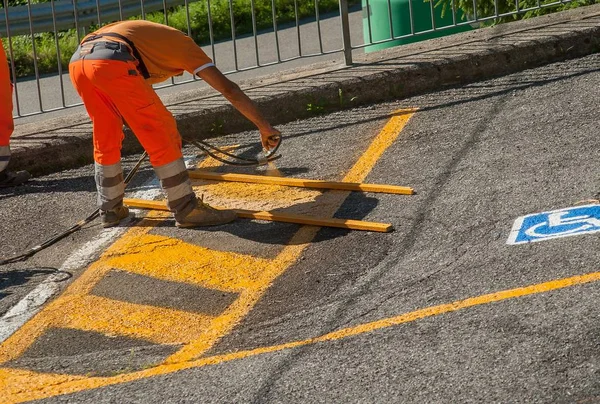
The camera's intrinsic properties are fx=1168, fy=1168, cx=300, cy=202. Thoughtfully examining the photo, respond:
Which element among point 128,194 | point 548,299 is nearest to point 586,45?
point 128,194

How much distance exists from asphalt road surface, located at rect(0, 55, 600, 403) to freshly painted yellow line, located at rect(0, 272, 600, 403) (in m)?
0.01

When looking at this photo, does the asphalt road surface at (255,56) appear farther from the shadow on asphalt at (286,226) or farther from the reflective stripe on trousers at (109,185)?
the shadow on asphalt at (286,226)

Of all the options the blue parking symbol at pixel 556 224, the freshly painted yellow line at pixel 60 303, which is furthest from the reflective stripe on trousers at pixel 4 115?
the blue parking symbol at pixel 556 224

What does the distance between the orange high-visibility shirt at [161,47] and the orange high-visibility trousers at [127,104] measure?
14 centimetres

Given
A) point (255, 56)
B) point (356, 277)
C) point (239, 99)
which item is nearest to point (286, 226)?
point (239, 99)

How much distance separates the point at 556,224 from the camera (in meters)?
5.76

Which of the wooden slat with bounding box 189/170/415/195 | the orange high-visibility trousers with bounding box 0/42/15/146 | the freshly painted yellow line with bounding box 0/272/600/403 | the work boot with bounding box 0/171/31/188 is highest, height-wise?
the orange high-visibility trousers with bounding box 0/42/15/146

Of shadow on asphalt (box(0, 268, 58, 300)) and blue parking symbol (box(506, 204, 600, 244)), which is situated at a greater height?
blue parking symbol (box(506, 204, 600, 244))

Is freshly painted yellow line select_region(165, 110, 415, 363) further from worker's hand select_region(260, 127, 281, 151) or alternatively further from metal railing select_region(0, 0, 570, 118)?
metal railing select_region(0, 0, 570, 118)

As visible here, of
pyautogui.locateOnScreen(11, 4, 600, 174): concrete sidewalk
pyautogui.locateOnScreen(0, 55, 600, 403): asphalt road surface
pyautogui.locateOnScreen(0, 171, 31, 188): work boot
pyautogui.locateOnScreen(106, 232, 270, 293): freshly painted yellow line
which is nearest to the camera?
pyautogui.locateOnScreen(0, 55, 600, 403): asphalt road surface

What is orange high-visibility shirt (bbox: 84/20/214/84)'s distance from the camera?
6.62 meters

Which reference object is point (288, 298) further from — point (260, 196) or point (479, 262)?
point (260, 196)

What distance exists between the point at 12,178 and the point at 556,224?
396 cm

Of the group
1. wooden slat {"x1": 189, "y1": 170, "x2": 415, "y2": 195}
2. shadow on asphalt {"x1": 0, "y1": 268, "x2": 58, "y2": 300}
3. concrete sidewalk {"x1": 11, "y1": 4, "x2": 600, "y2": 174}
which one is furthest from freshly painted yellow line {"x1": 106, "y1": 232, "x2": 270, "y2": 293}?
concrete sidewalk {"x1": 11, "y1": 4, "x2": 600, "y2": 174}
